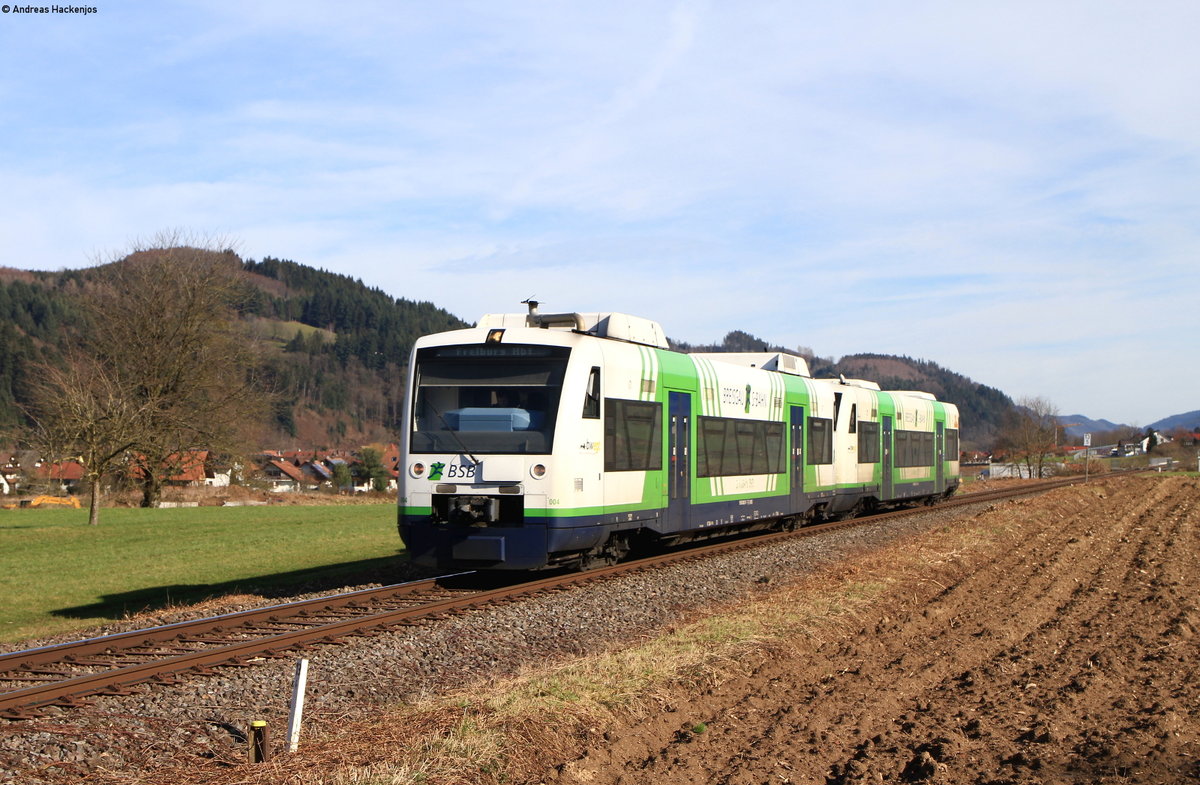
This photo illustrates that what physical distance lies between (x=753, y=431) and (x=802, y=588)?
6.52m

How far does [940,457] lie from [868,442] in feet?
30.2

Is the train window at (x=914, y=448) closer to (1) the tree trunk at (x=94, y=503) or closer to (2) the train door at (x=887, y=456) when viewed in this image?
(2) the train door at (x=887, y=456)

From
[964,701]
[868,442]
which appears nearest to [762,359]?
[868,442]

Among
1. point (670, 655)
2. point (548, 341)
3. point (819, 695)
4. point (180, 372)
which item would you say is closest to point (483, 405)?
point (548, 341)

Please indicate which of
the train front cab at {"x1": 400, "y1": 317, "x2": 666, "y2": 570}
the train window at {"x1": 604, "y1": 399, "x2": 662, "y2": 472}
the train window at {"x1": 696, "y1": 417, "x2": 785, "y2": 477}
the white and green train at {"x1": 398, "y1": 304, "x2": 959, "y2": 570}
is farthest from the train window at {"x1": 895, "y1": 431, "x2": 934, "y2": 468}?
the train front cab at {"x1": 400, "y1": 317, "x2": 666, "y2": 570}

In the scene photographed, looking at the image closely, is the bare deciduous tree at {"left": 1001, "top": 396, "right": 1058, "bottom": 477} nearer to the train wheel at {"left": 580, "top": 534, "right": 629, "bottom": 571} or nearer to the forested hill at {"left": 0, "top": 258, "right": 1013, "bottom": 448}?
the forested hill at {"left": 0, "top": 258, "right": 1013, "bottom": 448}

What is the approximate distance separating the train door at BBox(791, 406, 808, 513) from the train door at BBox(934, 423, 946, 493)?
1361 cm

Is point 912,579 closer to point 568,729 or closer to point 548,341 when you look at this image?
point 548,341

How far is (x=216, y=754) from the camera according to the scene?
6.43 metres

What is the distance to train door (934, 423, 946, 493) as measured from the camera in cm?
3412

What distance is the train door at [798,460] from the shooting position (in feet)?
70.6

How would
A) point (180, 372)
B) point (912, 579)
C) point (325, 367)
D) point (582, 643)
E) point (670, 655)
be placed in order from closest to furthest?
point (670, 655) < point (582, 643) < point (912, 579) < point (180, 372) < point (325, 367)

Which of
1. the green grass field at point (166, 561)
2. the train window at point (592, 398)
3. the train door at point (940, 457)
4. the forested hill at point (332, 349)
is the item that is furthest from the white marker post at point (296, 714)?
the forested hill at point (332, 349)

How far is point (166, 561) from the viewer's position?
22.0 m
